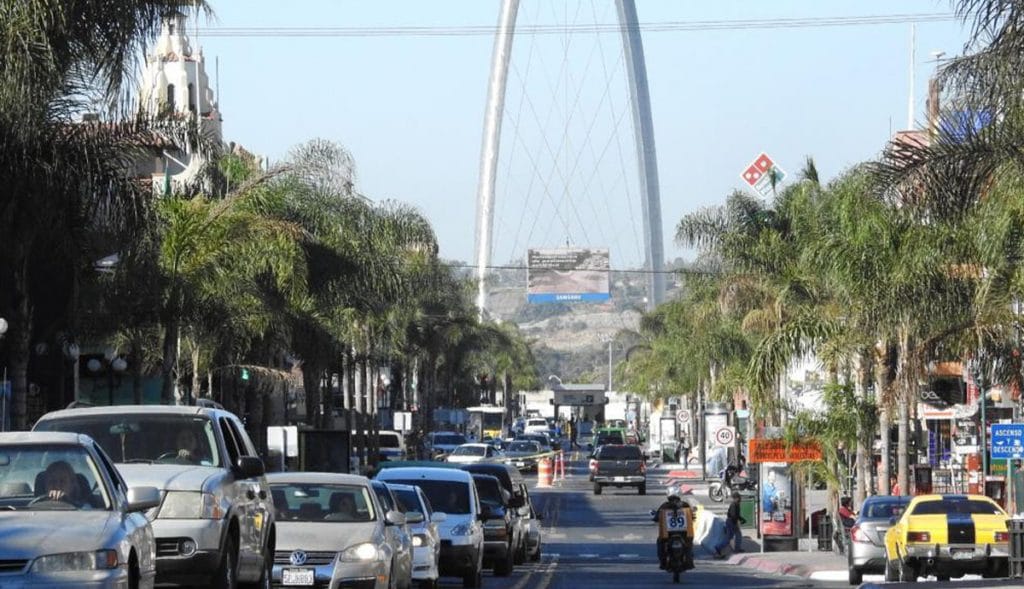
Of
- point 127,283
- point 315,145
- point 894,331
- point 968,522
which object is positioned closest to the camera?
point 968,522

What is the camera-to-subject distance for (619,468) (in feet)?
234

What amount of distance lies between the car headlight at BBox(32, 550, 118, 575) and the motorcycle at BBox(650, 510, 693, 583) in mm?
19886

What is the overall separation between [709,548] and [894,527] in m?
16.3

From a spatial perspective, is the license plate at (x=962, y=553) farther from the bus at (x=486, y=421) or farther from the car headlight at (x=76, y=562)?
the bus at (x=486, y=421)

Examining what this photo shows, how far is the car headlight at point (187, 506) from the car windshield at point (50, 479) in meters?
1.93

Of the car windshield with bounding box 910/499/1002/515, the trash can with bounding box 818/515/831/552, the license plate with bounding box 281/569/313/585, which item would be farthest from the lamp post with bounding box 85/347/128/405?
the license plate with bounding box 281/569/313/585

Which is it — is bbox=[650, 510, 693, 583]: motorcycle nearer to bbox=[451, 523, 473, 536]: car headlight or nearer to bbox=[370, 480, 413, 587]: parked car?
bbox=[451, 523, 473, 536]: car headlight

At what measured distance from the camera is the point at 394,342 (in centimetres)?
7344

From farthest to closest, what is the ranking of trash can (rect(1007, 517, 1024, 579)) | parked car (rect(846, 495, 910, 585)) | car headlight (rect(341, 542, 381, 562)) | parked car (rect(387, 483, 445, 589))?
parked car (rect(846, 495, 910, 585)) → trash can (rect(1007, 517, 1024, 579)) → parked car (rect(387, 483, 445, 589)) → car headlight (rect(341, 542, 381, 562))

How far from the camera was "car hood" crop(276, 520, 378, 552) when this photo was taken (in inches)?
776

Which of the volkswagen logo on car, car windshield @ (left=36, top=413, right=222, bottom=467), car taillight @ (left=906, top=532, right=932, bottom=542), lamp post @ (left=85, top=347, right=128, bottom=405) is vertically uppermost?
lamp post @ (left=85, top=347, right=128, bottom=405)

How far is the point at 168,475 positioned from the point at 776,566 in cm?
2228

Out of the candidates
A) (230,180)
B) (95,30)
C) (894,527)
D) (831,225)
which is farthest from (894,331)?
(95,30)

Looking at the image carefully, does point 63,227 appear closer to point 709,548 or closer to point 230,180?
point 230,180
